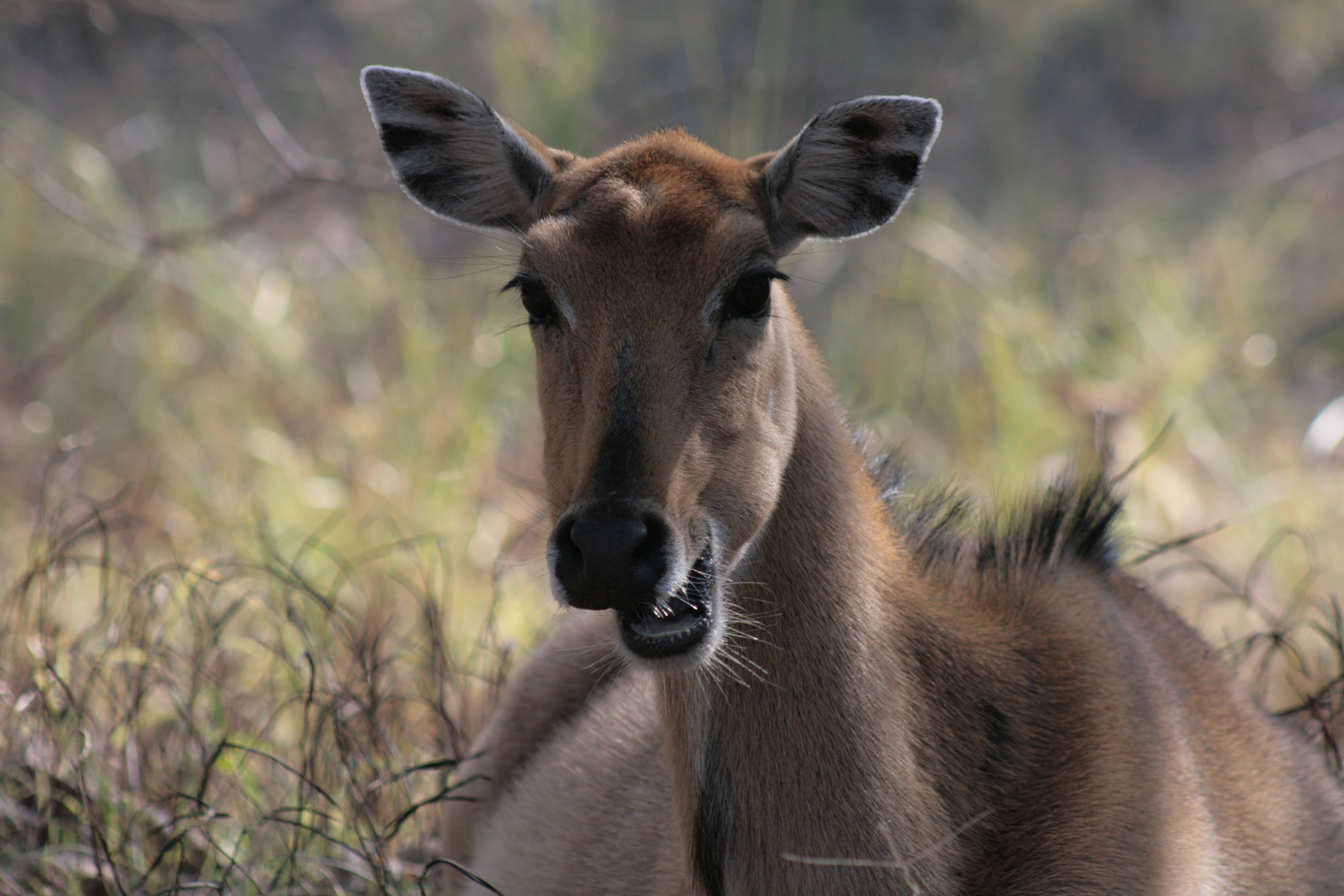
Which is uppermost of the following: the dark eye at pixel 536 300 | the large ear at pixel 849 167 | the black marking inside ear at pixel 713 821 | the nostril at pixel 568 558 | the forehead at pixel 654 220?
the large ear at pixel 849 167

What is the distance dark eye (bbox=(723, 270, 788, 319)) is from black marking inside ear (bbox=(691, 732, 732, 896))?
106 cm

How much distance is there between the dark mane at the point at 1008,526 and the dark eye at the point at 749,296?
799mm

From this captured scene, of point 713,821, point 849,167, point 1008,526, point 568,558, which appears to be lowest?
point 713,821

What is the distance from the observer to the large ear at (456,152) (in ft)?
11.6

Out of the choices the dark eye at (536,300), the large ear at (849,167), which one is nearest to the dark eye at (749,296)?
the large ear at (849,167)

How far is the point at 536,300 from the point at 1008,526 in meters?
1.68

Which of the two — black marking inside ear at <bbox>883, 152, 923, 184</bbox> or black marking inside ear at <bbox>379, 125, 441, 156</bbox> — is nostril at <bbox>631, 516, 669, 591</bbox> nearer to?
black marking inside ear at <bbox>883, 152, 923, 184</bbox>

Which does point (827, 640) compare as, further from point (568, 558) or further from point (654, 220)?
point (654, 220)

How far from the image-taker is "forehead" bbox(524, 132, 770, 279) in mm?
3010

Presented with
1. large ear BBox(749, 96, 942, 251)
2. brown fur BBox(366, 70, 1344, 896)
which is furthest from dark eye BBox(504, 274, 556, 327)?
large ear BBox(749, 96, 942, 251)

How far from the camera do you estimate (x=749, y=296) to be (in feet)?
10.1

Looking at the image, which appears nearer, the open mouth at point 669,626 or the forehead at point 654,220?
the open mouth at point 669,626

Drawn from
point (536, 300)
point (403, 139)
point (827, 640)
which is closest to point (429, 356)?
point (403, 139)

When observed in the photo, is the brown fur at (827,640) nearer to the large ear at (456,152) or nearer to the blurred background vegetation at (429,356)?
the large ear at (456,152)
